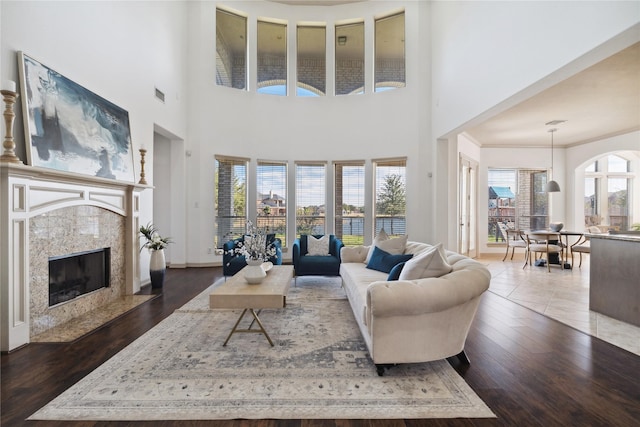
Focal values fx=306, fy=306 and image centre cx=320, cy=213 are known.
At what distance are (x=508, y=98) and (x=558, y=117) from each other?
126 inches

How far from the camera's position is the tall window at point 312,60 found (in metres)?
7.60

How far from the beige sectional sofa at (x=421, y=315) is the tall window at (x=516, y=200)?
743 cm

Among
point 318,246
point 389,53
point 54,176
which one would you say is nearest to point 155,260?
point 54,176

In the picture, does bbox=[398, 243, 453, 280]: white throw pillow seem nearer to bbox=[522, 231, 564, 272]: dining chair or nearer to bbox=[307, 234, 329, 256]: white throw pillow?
bbox=[307, 234, 329, 256]: white throw pillow

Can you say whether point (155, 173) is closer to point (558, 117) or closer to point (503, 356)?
point (503, 356)

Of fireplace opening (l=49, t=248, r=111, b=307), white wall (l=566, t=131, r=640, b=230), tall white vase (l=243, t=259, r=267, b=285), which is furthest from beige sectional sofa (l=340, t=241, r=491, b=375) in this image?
white wall (l=566, t=131, r=640, b=230)

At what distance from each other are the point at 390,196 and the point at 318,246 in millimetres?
2716

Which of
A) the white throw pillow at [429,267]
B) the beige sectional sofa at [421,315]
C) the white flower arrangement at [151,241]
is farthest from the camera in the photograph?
the white flower arrangement at [151,241]

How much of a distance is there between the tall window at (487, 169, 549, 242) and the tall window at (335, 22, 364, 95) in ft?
15.6

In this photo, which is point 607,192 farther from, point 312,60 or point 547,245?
point 312,60

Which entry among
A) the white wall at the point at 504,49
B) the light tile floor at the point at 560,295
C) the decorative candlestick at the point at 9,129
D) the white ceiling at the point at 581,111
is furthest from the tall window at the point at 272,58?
the light tile floor at the point at 560,295

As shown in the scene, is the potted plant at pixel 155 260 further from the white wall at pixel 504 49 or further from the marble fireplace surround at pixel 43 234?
the white wall at pixel 504 49

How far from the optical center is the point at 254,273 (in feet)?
10.6

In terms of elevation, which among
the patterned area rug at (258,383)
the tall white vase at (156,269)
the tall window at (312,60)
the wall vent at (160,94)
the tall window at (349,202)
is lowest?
the patterned area rug at (258,383)
